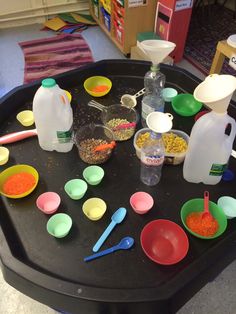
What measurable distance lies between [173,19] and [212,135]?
148 centimetres

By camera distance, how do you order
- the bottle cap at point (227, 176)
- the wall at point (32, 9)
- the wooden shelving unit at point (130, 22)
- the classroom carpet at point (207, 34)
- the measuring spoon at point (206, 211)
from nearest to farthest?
the measuring spoon at point (206, 211) → the bottle cap at point (227, 176) → the wooden shelving unit at point (130, 22) → the classroom carpet at point (207, 34) → the wall at point (32, 9)

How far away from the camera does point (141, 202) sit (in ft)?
2.72

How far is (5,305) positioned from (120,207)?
22.7 inches

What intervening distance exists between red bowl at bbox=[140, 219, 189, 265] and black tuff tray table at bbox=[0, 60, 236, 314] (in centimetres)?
2

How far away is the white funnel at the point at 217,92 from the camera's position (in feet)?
2.23

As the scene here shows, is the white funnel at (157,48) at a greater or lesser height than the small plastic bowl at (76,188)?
greater

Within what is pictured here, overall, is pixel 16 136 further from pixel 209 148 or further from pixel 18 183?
pixel 209 148

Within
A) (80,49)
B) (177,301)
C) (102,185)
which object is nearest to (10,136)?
(102,185)

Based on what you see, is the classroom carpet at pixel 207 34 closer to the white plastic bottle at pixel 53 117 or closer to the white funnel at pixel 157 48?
the white funnel at pixel 157 48

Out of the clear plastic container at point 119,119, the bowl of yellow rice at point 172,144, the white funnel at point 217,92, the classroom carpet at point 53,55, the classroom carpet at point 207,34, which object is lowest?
the classroom carpet at point 53,55

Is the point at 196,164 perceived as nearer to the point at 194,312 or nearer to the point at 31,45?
the point at 194,312

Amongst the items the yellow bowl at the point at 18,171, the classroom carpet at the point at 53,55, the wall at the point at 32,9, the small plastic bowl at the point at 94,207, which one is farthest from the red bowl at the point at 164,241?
the wall at the point at 32,9

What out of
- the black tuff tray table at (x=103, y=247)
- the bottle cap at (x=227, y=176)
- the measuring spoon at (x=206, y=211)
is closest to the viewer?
the black tuff tray table at (x=103, y=247)

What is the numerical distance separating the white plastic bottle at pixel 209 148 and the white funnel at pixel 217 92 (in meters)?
0.03
